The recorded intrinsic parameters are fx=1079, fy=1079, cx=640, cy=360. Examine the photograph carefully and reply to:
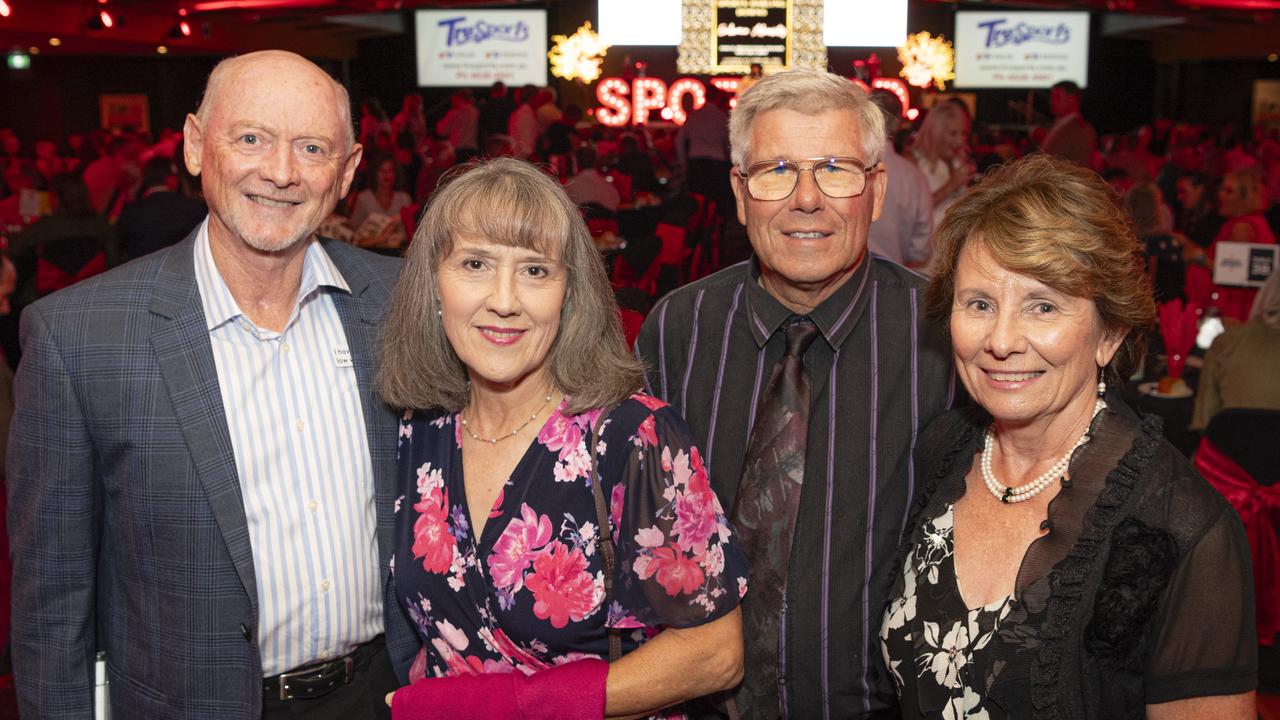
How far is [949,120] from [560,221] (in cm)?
528

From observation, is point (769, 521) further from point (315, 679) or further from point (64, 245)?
point (64, 245)

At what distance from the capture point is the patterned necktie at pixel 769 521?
6.44ft

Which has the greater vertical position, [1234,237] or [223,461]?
[1234,237]

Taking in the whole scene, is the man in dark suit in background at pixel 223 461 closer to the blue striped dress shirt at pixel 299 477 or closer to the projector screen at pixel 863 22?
the blue striped dress shirt at pixel 299 477

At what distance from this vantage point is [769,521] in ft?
6.51

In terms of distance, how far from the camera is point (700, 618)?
1.65 m

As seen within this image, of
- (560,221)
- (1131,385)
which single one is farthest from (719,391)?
(1131,385)

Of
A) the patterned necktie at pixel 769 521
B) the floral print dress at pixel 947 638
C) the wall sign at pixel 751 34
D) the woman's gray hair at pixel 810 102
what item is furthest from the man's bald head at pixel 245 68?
the wall sign at pixel 751 34

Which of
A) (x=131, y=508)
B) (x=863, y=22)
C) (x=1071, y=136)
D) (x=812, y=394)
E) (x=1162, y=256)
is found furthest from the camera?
(x=863, y=22)

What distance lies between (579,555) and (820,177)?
2.89 feet

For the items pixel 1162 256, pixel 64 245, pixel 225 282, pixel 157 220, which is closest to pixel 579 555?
pixel 225 282

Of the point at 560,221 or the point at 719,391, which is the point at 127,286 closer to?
the point at 560,221

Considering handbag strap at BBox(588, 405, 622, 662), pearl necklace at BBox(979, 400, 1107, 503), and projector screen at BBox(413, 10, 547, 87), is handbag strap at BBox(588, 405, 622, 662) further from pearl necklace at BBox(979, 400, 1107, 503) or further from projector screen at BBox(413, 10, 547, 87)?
projector screen at BBox(413, 10, 547, 87)

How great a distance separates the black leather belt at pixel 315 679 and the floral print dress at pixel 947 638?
3.21ft
